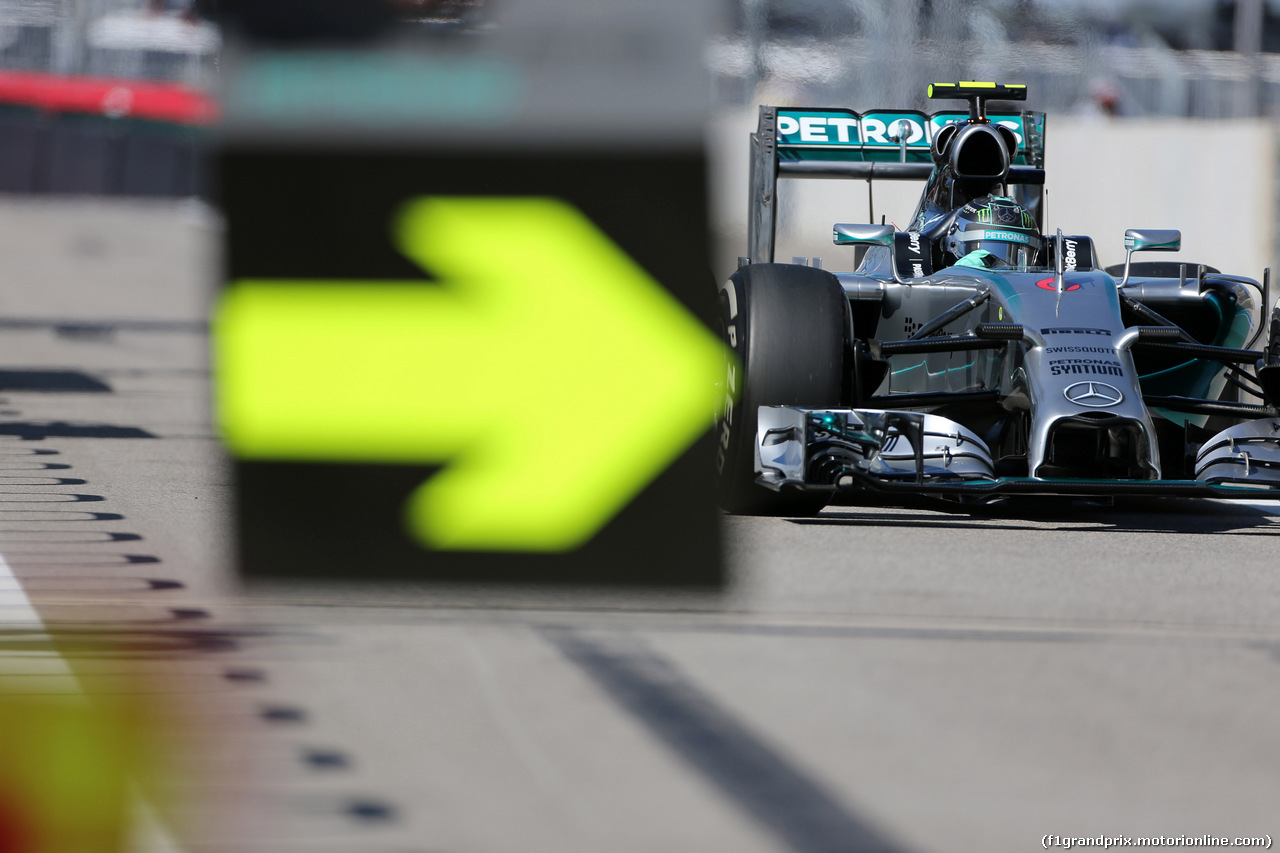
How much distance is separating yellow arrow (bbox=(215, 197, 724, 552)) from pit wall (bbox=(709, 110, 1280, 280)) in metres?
11.9

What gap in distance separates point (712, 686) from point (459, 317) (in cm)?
168

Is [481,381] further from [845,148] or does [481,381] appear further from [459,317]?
[845,148]

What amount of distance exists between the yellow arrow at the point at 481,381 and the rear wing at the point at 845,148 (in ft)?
9.64

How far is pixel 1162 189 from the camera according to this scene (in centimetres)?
2045

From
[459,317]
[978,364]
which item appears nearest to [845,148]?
[978,364]

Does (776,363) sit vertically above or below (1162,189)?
below

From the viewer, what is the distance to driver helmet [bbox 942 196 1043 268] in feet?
26.3

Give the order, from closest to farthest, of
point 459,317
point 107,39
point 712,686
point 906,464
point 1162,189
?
point 712,686 < point 459,317 < point 906,464 < point 1162,189 < point 107,39

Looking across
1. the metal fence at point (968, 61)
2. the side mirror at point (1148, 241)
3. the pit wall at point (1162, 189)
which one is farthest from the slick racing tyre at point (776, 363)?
the metal fence at point (968, 61)

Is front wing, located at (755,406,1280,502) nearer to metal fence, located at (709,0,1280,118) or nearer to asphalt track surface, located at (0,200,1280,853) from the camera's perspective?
asphalt track surface, located at (0,200,1280,853)

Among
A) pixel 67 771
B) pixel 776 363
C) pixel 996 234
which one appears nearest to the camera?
pixel 67 771

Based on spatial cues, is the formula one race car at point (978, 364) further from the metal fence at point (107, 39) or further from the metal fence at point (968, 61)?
the metal fence at point (107, 39)

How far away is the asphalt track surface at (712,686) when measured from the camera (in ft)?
11.3

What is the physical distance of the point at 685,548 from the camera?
5.51 m
